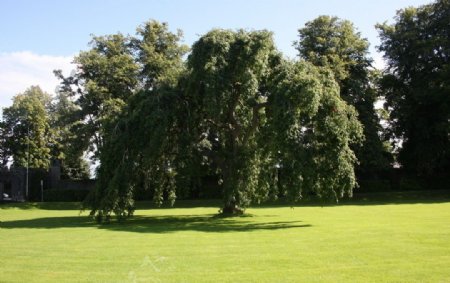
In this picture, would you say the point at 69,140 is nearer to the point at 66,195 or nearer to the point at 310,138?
the point at 66,195

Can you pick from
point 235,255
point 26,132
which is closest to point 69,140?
point 26,132

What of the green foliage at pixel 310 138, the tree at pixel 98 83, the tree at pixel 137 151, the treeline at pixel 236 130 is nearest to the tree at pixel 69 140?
the tree at pixel 98 83

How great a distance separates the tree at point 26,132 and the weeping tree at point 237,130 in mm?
35198

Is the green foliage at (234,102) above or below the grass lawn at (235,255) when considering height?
above

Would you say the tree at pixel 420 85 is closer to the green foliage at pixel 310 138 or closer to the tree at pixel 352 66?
the tree at pixel 352 66

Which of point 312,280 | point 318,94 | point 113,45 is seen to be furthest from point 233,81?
point 113,45

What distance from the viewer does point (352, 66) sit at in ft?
146

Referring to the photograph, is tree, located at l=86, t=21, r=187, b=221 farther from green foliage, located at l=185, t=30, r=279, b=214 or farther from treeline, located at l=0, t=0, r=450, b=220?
green foliage, located at l=185, t=30, r=279, b=214

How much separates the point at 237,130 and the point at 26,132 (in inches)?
1525

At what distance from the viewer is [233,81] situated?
22.0 m

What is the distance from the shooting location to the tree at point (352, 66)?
40.1 m

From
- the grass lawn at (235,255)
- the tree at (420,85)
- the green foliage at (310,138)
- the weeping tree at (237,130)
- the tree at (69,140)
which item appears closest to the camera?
the grass lawn at (235,255)

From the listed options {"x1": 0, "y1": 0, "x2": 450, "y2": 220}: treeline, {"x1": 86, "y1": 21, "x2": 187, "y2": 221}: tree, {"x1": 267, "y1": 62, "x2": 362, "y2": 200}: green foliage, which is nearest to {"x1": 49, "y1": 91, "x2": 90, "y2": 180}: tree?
{"x1": 0, "y1": 0, "x2": 450, "y2": 220}: treeline

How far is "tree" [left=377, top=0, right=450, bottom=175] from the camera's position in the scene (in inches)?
1572
